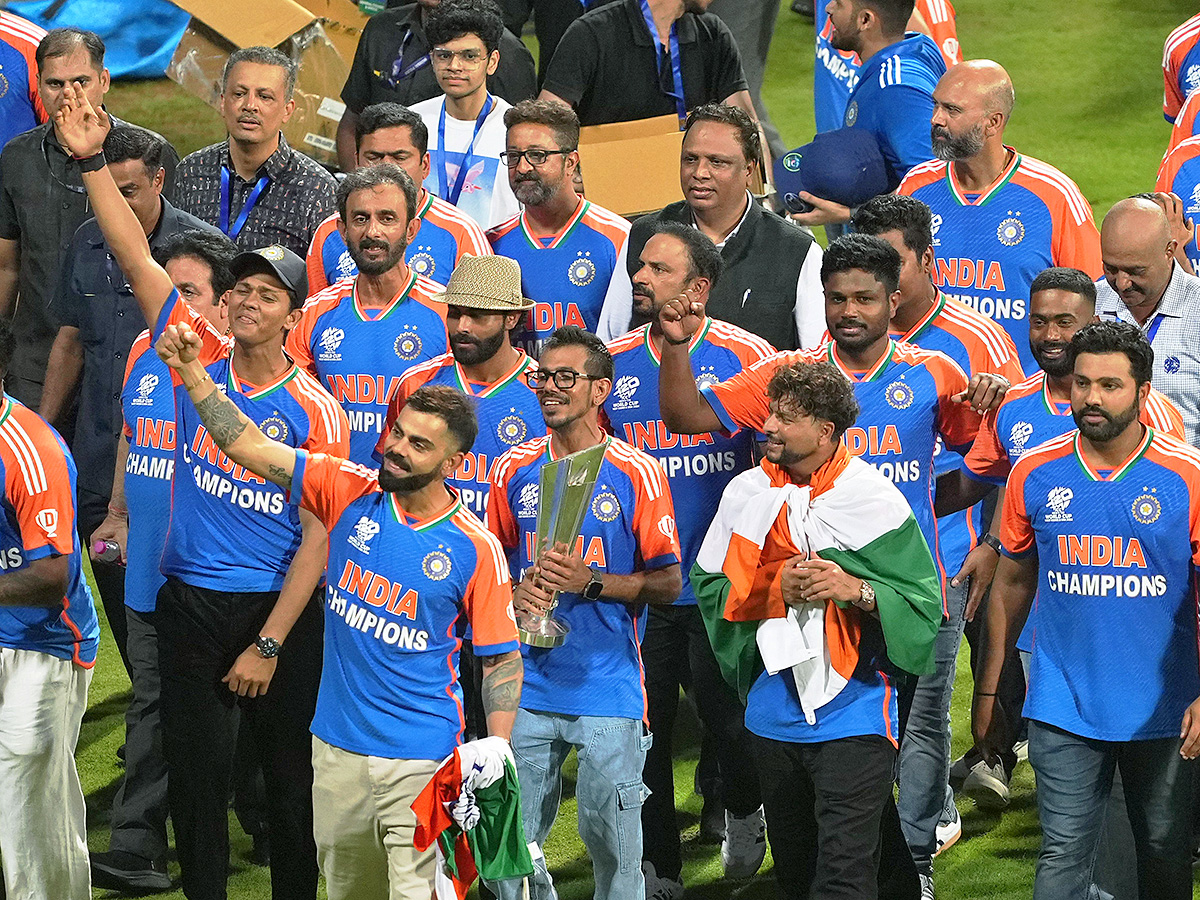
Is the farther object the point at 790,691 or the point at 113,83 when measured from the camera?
the point at 113,83

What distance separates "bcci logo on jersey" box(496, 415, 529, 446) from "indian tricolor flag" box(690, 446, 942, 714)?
92 centimetres

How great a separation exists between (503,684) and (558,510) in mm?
620

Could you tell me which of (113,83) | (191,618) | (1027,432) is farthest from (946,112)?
(113,83)

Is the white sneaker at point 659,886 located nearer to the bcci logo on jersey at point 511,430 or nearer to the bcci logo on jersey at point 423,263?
the bcci logo on jersey at point 511,430

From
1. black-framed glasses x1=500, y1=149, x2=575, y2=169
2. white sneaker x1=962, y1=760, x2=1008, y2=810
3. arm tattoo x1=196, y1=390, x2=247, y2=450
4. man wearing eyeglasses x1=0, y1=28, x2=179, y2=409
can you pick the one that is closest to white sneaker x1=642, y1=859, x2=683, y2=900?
white sneaker x1=962, y1=760, x2=1008, y2=810

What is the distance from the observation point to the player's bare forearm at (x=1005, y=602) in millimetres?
5621

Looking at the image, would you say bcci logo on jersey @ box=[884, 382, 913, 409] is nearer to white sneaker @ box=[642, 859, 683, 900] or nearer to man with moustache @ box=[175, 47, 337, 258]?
white sneaker @ box=[642, 859, 683, 900]

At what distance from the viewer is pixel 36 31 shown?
326 inches

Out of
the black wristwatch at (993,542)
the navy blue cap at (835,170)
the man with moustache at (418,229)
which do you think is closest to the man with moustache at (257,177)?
the man with moustache at (418,229)

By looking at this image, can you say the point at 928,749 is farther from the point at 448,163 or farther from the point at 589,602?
the point at 448,163

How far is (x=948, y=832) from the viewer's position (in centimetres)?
682

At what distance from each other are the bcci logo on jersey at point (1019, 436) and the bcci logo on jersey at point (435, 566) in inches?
81.0

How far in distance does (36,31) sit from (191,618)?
12.2 ft

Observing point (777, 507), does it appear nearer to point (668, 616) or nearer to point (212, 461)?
point (668, 616)
